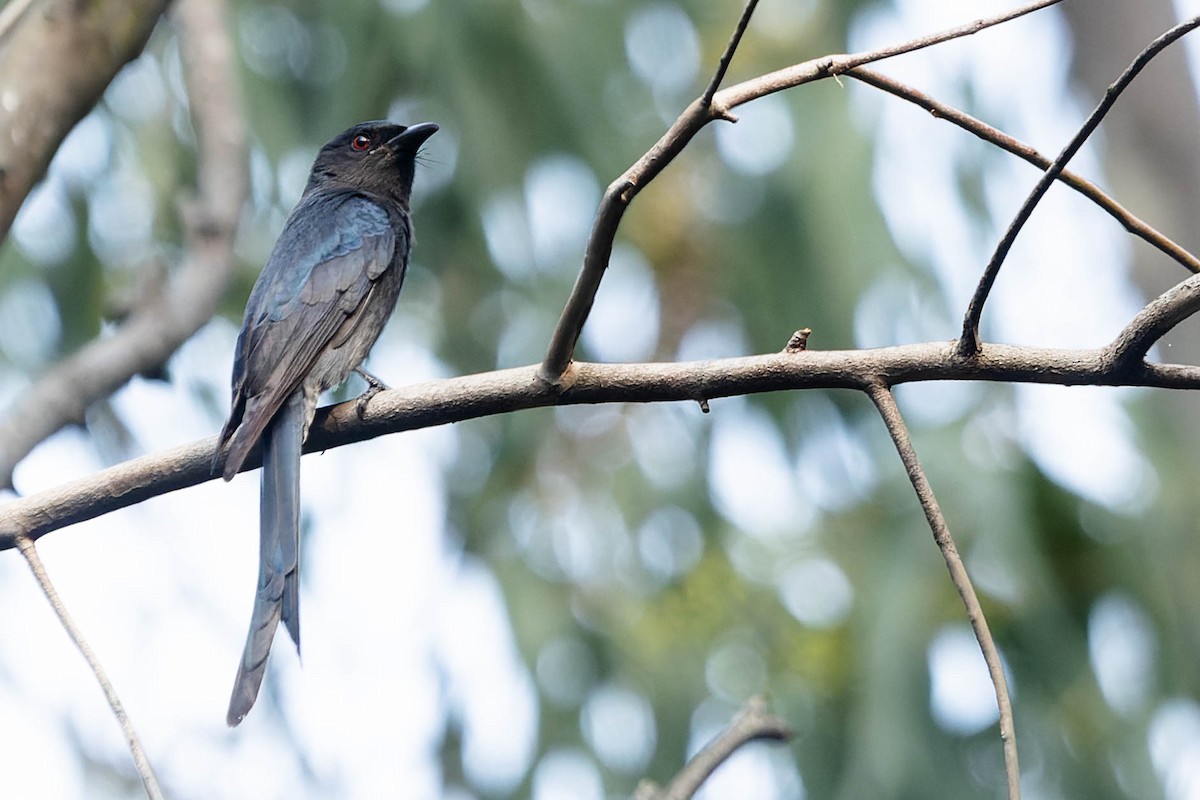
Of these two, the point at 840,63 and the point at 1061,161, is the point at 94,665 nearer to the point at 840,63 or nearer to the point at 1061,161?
the point at 840,63

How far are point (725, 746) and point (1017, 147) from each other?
158 centimetres

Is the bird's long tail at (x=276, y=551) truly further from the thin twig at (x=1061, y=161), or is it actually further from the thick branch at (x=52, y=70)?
the thin twig at (x=1061, y=161)

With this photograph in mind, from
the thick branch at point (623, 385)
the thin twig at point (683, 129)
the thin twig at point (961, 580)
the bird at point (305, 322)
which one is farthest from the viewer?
the bird at point (305, 322)

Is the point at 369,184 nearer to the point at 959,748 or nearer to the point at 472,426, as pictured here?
the point at 472,426

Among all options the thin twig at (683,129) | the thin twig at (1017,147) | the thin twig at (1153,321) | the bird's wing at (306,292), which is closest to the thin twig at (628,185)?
the thin twig at (683,129)

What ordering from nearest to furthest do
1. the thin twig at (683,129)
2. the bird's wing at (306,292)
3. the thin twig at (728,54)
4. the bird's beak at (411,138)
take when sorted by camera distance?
1. the thin twig at (728,54)
2. the thin twig at (683,129)
3. the bird's wing at (306,292)
4. the bird's beak at (411,138)

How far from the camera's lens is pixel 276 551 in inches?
117

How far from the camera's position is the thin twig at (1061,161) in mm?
1832

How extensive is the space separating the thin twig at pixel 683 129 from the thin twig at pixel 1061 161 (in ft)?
0.76

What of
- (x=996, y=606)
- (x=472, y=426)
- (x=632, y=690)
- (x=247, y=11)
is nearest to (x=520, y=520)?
(x=472, y=426)

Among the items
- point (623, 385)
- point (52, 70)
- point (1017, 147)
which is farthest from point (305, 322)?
point (1017, 147)

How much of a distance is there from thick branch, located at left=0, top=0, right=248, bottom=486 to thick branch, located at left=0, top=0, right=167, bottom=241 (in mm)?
757

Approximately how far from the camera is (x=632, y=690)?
5.42 m

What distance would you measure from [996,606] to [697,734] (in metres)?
1.39
